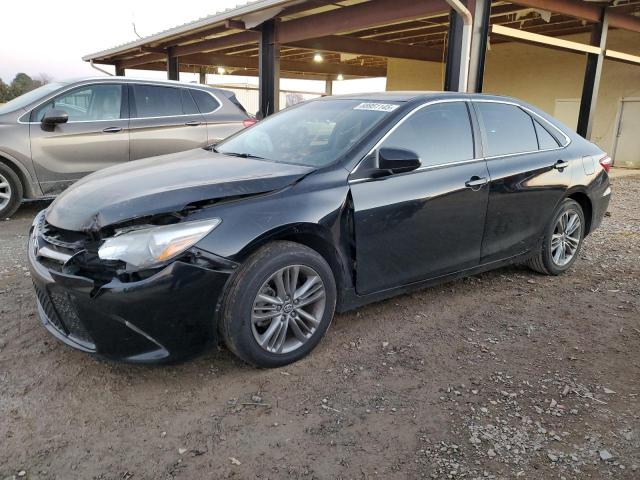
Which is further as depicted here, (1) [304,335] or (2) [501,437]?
(1) [304,335]

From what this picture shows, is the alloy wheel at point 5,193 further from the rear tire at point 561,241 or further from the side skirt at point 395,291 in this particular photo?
the rear tire at point 561,241

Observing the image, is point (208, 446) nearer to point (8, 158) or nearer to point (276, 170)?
point (276, 170)

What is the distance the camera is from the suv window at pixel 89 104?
6.34m

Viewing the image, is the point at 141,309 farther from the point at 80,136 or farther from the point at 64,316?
the point at 80,136

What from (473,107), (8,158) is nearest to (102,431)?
(473,107)

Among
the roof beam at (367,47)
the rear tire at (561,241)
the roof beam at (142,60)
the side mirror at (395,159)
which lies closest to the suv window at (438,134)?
the side mirror at (395,159)

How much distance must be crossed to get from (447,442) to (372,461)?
1.30 ft

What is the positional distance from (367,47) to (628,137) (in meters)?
7.54

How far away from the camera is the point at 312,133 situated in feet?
12.3

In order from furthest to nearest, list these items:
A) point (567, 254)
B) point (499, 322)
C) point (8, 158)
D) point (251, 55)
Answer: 1. point (251, 55)
2. point (8, 158)
3. point (567, 254)
4. point (499, 322)

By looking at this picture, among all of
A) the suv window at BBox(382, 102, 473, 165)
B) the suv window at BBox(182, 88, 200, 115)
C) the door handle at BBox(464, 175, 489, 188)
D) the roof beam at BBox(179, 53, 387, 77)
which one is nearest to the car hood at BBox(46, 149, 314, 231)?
the suv window at BBox(382, 102, 473, 165)

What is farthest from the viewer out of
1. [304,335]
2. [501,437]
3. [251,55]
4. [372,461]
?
[251,55]

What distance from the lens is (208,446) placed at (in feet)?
7.86

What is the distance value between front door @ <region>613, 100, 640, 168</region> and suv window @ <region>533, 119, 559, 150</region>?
11.4m
